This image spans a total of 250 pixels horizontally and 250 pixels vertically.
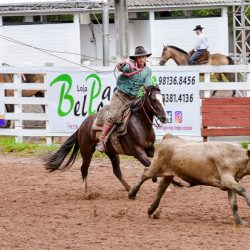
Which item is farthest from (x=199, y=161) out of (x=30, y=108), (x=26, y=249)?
(x=30, y=108)

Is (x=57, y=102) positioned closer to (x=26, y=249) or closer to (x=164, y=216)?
(x=164, y=216)

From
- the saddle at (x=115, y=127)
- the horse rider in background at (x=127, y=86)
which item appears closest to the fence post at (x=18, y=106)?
the saddle at (x=115, y=127)

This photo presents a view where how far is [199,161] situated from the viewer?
10.2 m

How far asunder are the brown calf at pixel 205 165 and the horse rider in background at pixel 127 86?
2.22m

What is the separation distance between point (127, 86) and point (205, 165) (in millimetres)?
3079

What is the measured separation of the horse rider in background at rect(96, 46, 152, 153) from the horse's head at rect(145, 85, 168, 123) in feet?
0.77

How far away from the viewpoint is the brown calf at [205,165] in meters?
9.97

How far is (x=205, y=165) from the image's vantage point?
33.3ft

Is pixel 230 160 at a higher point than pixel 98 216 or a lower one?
higher

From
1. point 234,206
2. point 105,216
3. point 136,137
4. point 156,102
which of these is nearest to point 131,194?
point 105,216

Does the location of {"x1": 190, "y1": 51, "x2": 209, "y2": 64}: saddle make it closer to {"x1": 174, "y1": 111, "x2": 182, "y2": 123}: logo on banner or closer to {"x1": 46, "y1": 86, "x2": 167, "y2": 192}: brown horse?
{"x1": 174, "y1": 111, "x2": 182, "y2": 123}: logo on banner

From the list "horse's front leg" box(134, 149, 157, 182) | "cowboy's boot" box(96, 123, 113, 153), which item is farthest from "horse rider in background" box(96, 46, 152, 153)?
"horse's front leg" box(134, 149, 157, 182)

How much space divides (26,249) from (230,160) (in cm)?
237

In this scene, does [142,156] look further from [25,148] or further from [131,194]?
[25,148]
